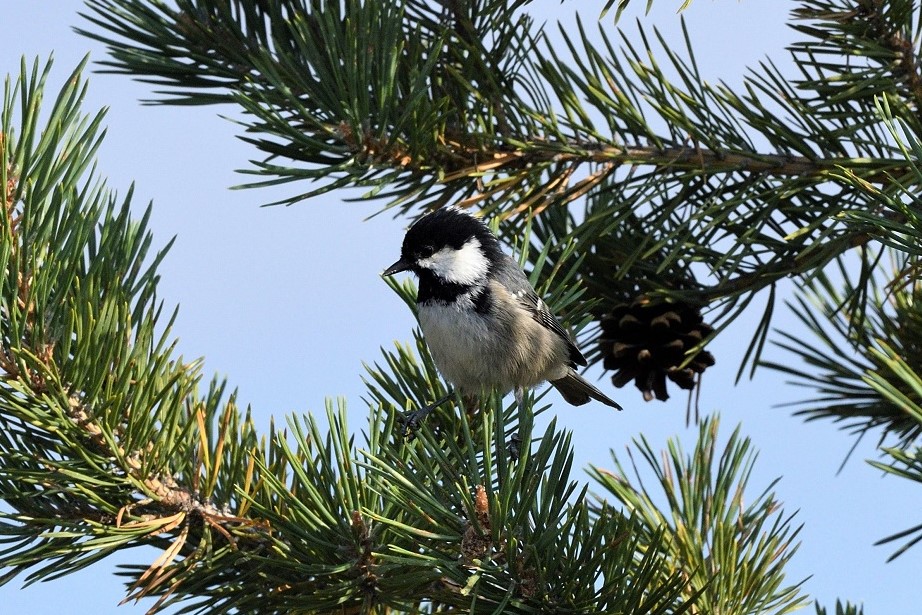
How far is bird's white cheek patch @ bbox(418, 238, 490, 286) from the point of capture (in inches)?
102

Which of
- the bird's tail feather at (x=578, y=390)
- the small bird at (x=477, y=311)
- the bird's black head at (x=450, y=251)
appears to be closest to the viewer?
the small bird at (x=477, y=311)

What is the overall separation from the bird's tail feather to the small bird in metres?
0.12

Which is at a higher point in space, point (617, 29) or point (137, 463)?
point (617, 29)

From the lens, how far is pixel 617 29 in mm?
2068

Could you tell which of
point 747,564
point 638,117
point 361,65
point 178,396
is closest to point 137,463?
point 178,396

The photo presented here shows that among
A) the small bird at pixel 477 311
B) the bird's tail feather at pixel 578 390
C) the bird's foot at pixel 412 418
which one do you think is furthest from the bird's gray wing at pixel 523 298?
the bird's foot at pixel 412 418

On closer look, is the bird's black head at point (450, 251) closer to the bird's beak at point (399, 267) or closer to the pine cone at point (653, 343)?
the bird's beak at point (399, 267)

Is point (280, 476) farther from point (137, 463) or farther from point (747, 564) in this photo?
point (747, 564)

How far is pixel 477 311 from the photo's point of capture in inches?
99.6

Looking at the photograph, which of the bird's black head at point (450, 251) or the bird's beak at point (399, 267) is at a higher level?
the bird's black head at point (450, 251)

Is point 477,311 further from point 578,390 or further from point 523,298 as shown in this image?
point 578,390

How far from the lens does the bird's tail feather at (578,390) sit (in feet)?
9.23

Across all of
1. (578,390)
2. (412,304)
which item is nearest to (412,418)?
(412,304)

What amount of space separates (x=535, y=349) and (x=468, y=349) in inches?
8.1
